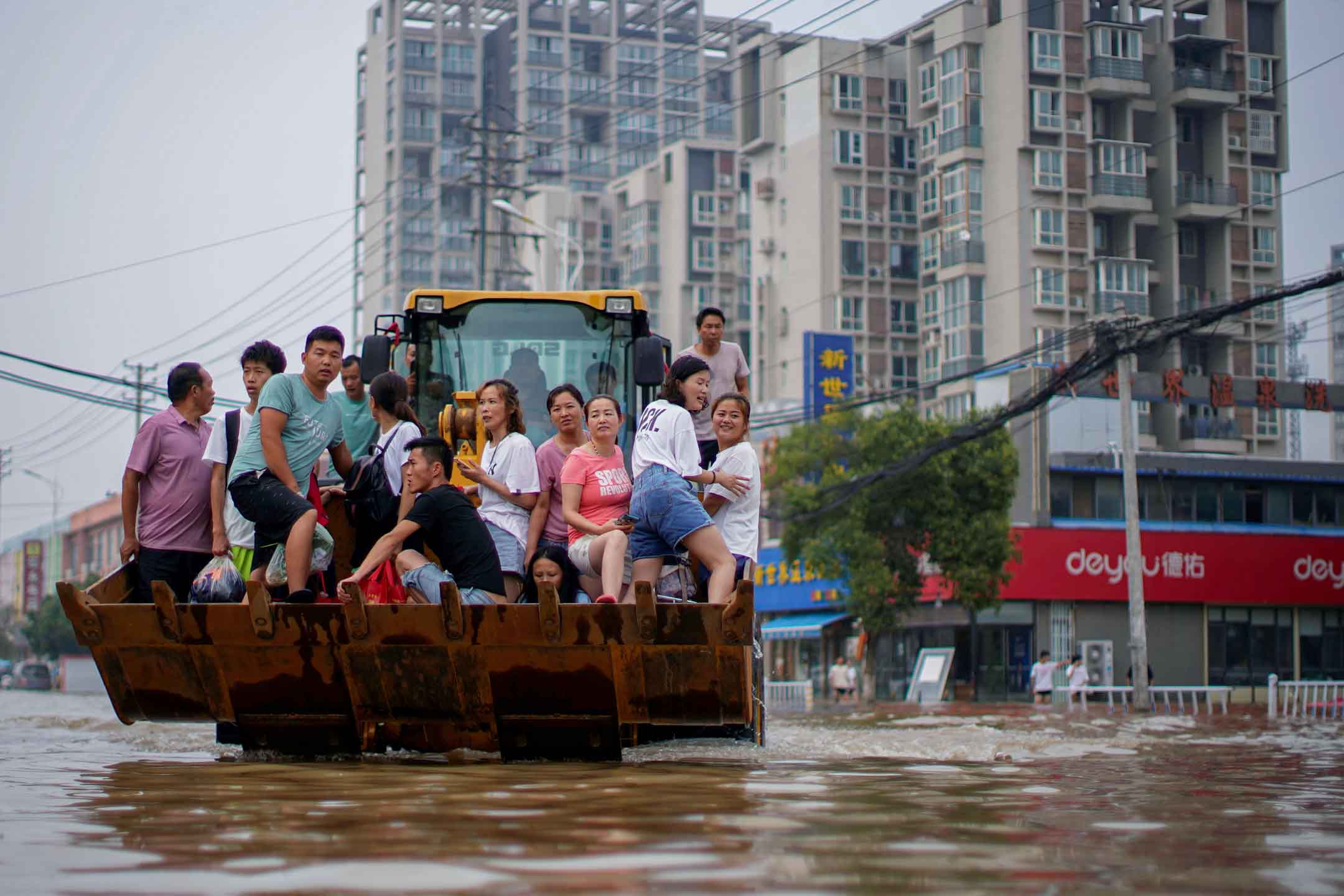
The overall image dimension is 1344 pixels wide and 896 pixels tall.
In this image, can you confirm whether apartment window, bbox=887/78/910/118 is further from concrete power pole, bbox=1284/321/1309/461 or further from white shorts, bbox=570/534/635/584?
white shorts, bbox=570/534/635/584

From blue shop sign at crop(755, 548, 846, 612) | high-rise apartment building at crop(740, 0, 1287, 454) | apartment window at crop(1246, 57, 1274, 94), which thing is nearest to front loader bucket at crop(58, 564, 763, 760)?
blue shop sign at crop(755, 548, 846, 612)

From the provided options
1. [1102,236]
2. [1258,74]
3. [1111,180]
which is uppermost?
[1258,74]

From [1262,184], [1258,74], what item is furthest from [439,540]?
[1258,74]

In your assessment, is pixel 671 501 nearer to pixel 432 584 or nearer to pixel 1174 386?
pixel 432 584

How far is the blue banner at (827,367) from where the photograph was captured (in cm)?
5488

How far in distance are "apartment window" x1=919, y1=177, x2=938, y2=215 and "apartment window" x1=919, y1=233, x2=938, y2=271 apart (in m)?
0.94

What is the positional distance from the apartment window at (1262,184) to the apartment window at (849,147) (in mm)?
15327

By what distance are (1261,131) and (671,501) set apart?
5661 centimetres

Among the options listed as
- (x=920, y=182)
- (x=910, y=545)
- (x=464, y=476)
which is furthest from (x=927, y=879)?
(x=920, y=182)

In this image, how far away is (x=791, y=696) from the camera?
122 feet

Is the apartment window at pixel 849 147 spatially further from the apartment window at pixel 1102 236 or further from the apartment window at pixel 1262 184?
the apartment window at pixel 1262 184

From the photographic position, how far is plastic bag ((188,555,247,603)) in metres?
8.94

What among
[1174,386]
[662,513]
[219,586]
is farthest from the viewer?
[1174,386]

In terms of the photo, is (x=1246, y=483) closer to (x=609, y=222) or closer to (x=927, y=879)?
(x=927, y=879)
